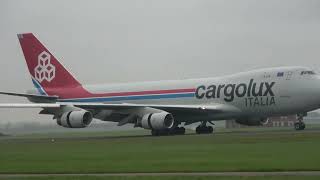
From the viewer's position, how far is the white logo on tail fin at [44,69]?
70125 mm

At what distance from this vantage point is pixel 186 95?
2336 inches

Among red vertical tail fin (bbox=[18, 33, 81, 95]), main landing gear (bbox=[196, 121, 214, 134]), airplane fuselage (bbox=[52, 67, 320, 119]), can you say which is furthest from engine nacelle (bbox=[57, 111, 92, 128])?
red vertical tail fin (bbox=[18, 33, 81, 95])

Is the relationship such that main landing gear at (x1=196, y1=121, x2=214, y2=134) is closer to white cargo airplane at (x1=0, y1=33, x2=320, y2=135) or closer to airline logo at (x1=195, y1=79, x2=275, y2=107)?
white cargo airplane at (x1=0, y1=33, x2=320, y2=135)

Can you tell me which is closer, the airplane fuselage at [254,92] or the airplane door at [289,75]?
the airplane fuselage at [254,92]

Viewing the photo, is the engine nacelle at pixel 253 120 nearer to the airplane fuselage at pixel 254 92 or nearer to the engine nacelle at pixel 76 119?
the airplane fuselage at pixel 254 92

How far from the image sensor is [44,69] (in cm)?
7044

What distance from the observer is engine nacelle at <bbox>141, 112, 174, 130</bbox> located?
53.9 metres

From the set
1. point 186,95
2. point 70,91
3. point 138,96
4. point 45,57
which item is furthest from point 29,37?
point 186,95

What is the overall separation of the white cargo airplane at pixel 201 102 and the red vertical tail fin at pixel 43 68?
502cm

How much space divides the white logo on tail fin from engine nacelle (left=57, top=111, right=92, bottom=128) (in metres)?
14.6

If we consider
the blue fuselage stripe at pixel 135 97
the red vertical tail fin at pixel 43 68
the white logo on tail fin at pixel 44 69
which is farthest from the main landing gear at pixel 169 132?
the white logo on tail fin at pixel 44 69

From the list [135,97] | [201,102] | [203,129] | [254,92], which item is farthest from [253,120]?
[135,97]

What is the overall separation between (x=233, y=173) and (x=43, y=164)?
8555 mm

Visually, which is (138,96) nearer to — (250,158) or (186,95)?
(186,95)
